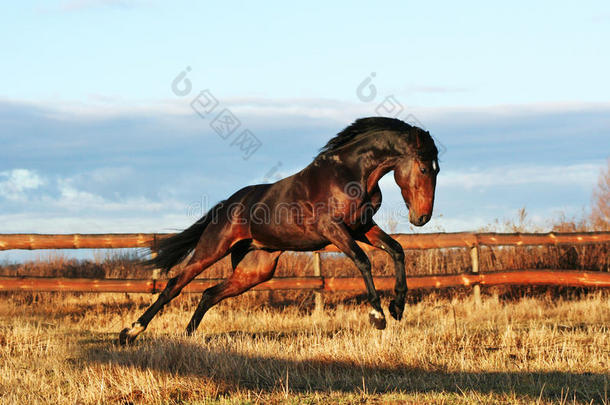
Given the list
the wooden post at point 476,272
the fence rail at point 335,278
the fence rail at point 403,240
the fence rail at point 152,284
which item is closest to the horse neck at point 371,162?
the fence rail at point 403,240

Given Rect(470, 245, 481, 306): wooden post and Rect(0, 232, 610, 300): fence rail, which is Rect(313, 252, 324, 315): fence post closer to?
Rect(0, 232, 610, 300): fence rail

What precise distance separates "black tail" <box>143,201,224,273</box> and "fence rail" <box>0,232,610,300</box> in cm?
233

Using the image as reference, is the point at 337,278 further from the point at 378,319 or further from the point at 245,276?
the point at 378,319

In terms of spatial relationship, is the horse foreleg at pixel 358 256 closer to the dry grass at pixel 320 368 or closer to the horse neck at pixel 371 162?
the dry grass at pixel 320 368

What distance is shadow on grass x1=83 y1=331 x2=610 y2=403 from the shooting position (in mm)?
5086

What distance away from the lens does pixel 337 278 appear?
35.7ft

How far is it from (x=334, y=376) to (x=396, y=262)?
1.55 metres

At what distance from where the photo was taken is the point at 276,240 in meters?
7.15

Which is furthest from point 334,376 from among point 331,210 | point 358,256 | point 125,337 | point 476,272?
point 476,272

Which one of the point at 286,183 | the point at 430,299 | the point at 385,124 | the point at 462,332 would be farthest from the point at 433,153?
the point at 430,299

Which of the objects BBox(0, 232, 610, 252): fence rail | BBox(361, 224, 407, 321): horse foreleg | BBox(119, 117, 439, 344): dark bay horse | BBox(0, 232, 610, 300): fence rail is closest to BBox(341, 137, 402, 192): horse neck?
BBox(119, 117, 439, 344): dark bay horse

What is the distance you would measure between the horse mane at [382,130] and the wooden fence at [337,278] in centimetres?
377

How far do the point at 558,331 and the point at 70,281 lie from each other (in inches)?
295

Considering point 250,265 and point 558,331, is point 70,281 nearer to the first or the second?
point 250,265
